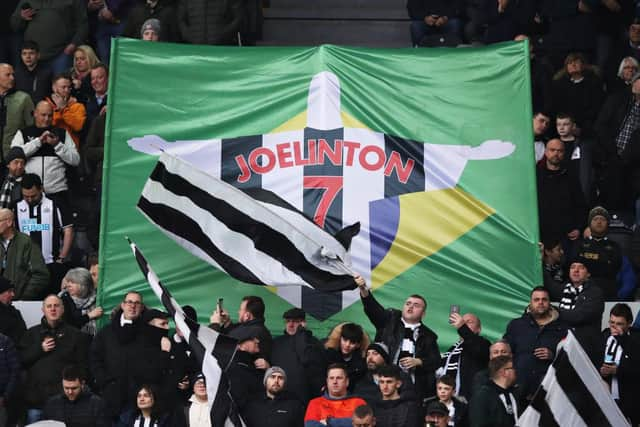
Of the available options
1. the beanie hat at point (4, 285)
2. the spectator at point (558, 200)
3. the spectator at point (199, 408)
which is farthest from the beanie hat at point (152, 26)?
the spectator at point (199, 408)

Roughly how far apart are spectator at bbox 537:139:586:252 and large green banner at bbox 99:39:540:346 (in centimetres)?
111

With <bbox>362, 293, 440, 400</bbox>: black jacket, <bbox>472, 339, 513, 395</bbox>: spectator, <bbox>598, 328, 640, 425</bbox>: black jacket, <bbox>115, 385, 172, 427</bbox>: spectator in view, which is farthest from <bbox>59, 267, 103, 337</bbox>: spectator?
<bbox>598, 328, 640, 425</bbox>: black jacket

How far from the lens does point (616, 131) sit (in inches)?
816

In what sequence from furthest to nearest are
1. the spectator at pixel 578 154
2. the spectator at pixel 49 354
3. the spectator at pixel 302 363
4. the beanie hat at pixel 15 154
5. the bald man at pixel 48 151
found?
the spectator at pixel 578 154 → the bald man at pixel 48 151 → the beanie hat at pixel 15 154 → the spectator at pixel 49 354 → the spectator at pixel 302 363

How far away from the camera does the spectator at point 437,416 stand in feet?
50.8

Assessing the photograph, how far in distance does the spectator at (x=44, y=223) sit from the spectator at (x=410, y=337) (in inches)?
145

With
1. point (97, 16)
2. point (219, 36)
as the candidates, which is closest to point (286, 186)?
point (219, 36)

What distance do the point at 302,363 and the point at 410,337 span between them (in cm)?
97

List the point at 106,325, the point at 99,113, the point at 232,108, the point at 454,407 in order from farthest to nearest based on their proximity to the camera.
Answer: the point at 99,113, the point at 232,108, the point at 106,325, the point at 454,407

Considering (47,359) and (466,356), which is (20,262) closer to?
(47,359)

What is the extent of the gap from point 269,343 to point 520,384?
2.22 m

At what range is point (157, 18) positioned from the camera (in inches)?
859

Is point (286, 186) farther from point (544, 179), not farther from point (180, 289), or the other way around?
point (544, 179)

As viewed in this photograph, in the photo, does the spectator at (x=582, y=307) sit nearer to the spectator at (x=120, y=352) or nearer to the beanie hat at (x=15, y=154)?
the spectator at (x=120, y=352)
